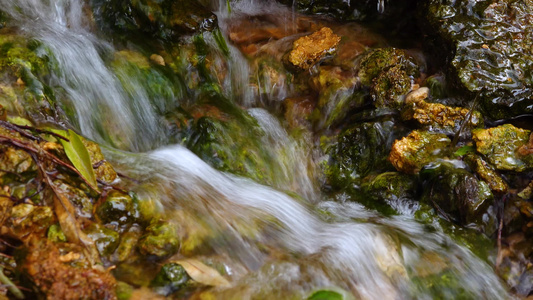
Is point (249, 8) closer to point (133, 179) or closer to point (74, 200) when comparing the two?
point (133, 179)

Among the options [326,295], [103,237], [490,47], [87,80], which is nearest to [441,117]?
[490,47]

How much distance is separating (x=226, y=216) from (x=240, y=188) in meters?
0.49

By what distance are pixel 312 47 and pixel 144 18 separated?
1.91 meters

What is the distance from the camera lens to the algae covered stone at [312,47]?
470cm

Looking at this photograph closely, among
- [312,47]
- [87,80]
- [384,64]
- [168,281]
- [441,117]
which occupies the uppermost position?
[312,47]

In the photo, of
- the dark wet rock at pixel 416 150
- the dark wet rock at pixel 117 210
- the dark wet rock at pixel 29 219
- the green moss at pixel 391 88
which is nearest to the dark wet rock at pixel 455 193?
the dark wet rock at pixel 416 150

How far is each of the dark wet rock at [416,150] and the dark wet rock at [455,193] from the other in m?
0.10

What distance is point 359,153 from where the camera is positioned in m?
4.04

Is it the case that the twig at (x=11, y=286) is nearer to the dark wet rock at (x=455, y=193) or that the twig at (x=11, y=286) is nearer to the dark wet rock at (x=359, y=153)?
the dark wet rock at (x=359, y=153)

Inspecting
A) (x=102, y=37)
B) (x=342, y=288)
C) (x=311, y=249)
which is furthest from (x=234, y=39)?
(x=342, y=288)

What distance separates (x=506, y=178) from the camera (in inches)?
136

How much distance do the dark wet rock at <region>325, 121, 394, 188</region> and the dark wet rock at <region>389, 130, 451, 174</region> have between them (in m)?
0.24

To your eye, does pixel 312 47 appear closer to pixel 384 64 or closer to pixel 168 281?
pixel 384 64

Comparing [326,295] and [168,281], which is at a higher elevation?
[168,281]
